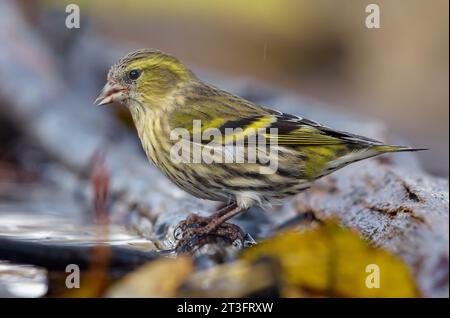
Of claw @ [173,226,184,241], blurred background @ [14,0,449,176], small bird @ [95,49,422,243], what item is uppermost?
blurred background @ [14,0,449,176]

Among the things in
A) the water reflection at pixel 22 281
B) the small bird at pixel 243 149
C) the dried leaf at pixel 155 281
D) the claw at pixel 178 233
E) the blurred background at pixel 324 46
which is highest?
the blurred background at pixel 324 46

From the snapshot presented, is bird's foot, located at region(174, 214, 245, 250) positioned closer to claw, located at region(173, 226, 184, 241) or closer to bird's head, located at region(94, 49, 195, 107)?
claw, located at region(173, 226, 184, 241)

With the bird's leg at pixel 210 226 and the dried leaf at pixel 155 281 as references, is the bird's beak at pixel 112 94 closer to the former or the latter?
the bird's leg at pixel 210 226

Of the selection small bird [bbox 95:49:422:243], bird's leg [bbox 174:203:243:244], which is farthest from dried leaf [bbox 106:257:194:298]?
small bird [bbox 95:49:422:243]

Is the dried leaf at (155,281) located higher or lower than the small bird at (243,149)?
lower

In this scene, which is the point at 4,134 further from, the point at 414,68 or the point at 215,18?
the point at 215,18

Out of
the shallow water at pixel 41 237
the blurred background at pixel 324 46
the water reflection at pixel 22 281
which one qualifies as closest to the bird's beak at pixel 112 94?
the shallow water at pixel 41 237

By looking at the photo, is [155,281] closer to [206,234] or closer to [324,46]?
[206,234]
